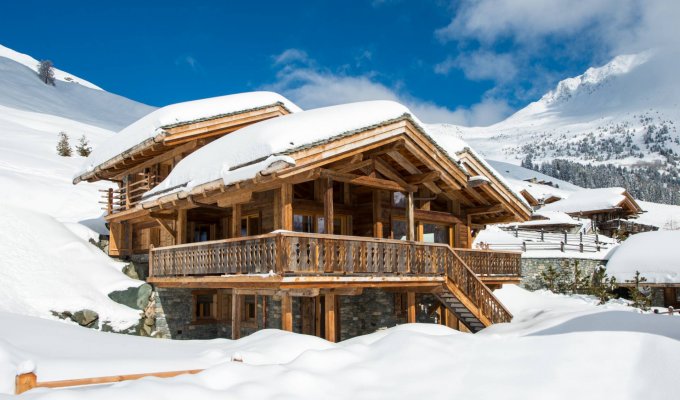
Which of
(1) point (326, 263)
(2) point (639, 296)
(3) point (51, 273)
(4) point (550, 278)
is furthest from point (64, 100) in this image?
(1) point (326, 263)

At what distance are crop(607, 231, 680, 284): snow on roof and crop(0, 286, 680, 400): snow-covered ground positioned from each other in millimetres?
21921

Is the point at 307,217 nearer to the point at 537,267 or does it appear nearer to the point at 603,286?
the point at 603,286

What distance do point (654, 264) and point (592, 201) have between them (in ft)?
93.4

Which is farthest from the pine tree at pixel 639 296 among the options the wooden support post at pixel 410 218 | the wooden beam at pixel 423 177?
the wooden support post at pixel 410 218

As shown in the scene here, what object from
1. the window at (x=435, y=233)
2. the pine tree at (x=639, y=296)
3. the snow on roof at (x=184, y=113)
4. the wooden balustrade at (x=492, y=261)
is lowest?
the pine tree at (x=639, y=296)

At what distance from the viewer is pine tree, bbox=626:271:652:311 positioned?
29916 millimetres

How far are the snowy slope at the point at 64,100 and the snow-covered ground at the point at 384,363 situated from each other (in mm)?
61874

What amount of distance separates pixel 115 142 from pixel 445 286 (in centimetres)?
1582

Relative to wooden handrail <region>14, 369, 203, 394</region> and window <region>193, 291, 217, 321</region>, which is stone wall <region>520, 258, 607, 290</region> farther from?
wooden handrail <region>14, 369, 203, 394</region>

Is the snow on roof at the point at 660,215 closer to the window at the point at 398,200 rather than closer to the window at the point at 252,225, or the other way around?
the window at the point at 398,200

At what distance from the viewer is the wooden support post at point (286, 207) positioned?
14.8 m

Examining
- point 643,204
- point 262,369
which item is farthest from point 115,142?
point 643,204

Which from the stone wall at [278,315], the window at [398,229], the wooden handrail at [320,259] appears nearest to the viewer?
the wooden handrail at [320,259]

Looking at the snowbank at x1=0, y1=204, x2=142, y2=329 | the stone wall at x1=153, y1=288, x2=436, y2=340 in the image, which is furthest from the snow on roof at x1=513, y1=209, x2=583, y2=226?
the snowbank at x1=0, y1=204, x2=142, y2=329
